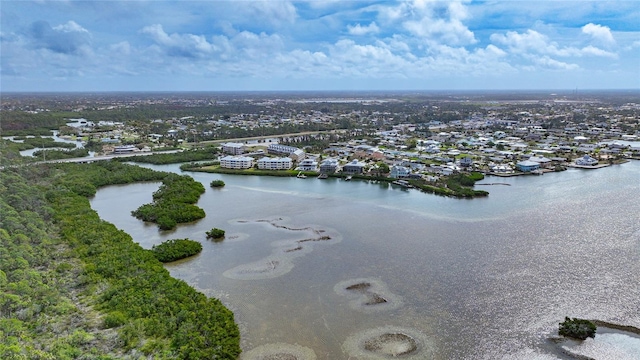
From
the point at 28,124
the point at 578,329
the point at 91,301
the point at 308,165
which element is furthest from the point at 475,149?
the point at 28,124

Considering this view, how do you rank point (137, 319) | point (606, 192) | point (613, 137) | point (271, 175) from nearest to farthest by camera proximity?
point (137, 319)
point (606, 192)
point (271, 175)
point (613, 137)

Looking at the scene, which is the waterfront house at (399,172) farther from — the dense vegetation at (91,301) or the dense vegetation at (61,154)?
the dense vegetation at (61,154)

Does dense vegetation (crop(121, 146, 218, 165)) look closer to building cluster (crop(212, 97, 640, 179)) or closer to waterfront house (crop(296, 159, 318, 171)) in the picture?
building cluster (crop(212, 97, 640, 179))

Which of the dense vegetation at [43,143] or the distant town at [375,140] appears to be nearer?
the distant town at [375,140]

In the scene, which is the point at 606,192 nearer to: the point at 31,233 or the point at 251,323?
the point at 251,323

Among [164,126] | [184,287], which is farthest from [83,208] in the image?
[164,126]

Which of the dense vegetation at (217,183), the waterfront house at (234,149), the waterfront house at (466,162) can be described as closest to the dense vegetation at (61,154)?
the waterfront house at (234,149)

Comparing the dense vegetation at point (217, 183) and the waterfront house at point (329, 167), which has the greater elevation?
the waterfront house at point (329, 167)
